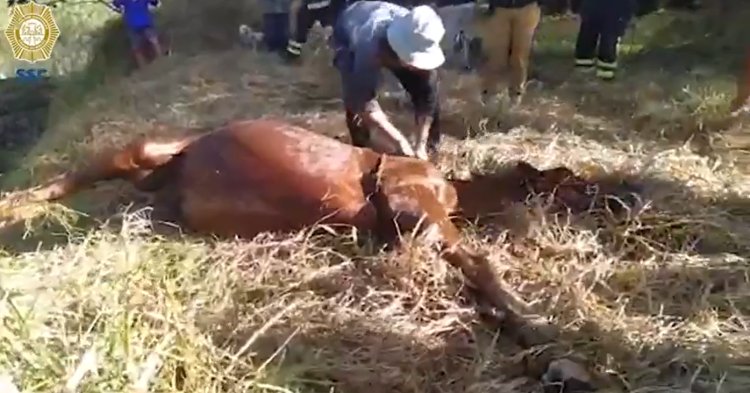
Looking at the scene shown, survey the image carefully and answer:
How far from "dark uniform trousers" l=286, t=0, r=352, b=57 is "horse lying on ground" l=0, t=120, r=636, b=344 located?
9.47 feet

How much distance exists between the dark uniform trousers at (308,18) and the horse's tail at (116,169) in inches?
105

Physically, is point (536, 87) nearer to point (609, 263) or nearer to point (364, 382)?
point (609, 263)

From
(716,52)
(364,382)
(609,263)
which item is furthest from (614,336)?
(716,52)

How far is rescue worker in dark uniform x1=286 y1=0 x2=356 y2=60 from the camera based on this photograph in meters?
6.84

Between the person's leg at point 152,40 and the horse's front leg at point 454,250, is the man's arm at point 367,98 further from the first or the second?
the person's leg at point 152,40

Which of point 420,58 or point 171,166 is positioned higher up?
point 420,58

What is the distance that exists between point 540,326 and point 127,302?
1.22 m

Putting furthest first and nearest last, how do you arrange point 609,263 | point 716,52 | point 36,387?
point 716,52 → point 609,263 → point 36,387

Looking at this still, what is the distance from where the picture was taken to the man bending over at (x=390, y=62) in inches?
161

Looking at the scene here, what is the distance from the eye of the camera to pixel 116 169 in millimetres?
4258

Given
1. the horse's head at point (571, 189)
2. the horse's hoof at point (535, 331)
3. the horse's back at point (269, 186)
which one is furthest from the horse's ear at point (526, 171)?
the horse's hoof at point (535, 331)

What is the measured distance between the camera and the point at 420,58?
4.07 m

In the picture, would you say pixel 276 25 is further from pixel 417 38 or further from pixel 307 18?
pixel 417 38

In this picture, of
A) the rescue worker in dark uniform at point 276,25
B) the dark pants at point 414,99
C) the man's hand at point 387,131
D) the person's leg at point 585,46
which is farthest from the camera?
the rescue worker in dark uniform at point 276,25
